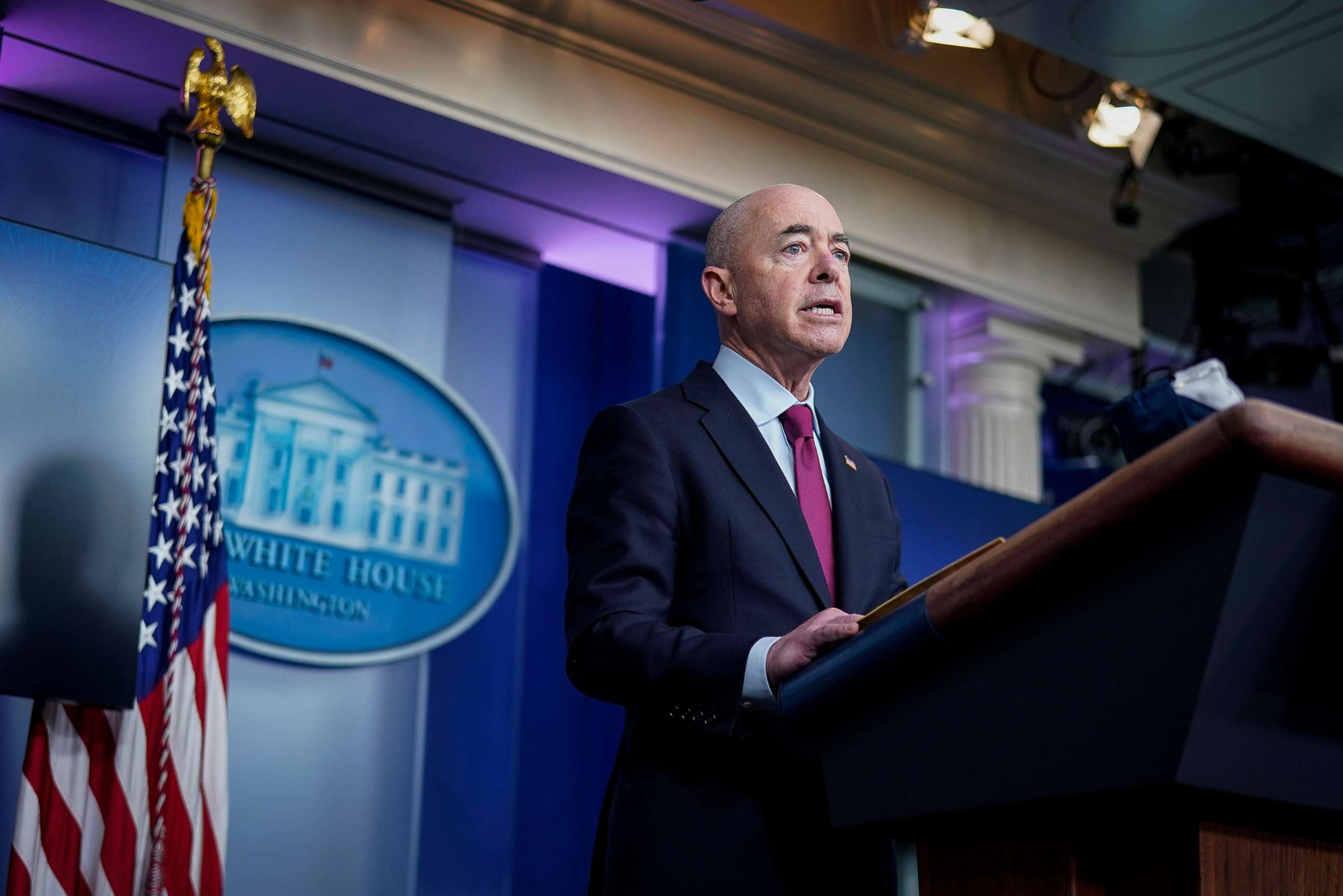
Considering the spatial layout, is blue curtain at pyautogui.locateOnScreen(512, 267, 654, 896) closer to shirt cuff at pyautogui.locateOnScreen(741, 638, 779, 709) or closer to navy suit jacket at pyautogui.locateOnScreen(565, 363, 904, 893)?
navy suit jacket at pyautogui.locateOnScreen(565, 363, 904, 893)

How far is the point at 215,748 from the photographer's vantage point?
9.84ft

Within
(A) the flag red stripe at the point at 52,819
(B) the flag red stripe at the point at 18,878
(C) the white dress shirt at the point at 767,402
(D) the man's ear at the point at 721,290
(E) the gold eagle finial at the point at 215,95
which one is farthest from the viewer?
(E) the gold eagle finial at the point at 215,95

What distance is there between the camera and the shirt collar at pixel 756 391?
6.04 feet

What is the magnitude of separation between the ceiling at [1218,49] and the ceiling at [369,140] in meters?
1.15

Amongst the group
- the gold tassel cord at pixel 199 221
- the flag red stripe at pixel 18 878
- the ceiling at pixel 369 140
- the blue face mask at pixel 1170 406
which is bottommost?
the flag red stripe at pixel 18 878

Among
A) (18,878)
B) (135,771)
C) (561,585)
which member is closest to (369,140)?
(561,585)

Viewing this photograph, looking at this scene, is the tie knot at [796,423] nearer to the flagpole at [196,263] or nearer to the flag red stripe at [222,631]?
the flagpole at [196,263]

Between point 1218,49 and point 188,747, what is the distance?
3208 millimetres

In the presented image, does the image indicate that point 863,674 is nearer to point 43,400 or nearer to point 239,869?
point 43,400

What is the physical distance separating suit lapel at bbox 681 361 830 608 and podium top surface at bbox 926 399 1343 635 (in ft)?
2.19

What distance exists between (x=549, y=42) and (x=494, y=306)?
0.82m

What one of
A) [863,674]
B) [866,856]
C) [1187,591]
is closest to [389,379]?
[866,856]

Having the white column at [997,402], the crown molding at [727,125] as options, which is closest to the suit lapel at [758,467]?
the crown molding at [727,125]

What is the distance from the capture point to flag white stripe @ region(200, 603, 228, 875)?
296 centimetres
